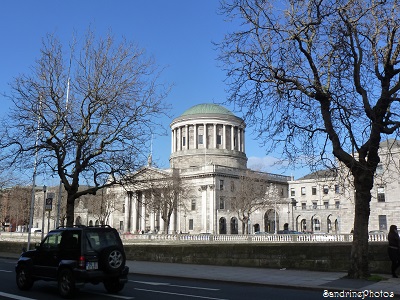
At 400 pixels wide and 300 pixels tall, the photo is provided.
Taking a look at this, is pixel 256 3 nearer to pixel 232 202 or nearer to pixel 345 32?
pixel 345 32

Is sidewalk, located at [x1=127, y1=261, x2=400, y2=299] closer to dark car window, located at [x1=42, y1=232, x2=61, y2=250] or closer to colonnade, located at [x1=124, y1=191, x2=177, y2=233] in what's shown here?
dark car window, located at [x1=42, y1=232, x2=61, y2=250]

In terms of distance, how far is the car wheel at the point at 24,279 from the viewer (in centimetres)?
1338

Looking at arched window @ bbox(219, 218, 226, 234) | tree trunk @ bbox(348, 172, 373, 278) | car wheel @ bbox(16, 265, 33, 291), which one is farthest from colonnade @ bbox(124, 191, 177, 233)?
car wheel @ bbox(16, 265, 33, 291)

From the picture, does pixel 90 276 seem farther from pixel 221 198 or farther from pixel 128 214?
pixel 128 214

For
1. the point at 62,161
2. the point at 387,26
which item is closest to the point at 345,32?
the point at 387,26

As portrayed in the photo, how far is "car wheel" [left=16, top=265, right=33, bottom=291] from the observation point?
13.4m

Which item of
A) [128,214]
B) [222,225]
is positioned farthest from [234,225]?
[128,214]

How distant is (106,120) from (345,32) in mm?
15332

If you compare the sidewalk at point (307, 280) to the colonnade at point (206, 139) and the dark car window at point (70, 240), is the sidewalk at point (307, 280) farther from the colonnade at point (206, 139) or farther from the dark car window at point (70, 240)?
the colonnade at point (206, 139)

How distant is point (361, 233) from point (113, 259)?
9047 mm

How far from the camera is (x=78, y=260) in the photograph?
1177cm

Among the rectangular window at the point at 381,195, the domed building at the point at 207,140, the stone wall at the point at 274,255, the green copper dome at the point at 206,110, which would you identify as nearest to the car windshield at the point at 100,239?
the stone wall at the point at 274,255

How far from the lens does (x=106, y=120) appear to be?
85.2 ft

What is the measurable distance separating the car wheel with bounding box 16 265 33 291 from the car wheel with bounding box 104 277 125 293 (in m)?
2.53
